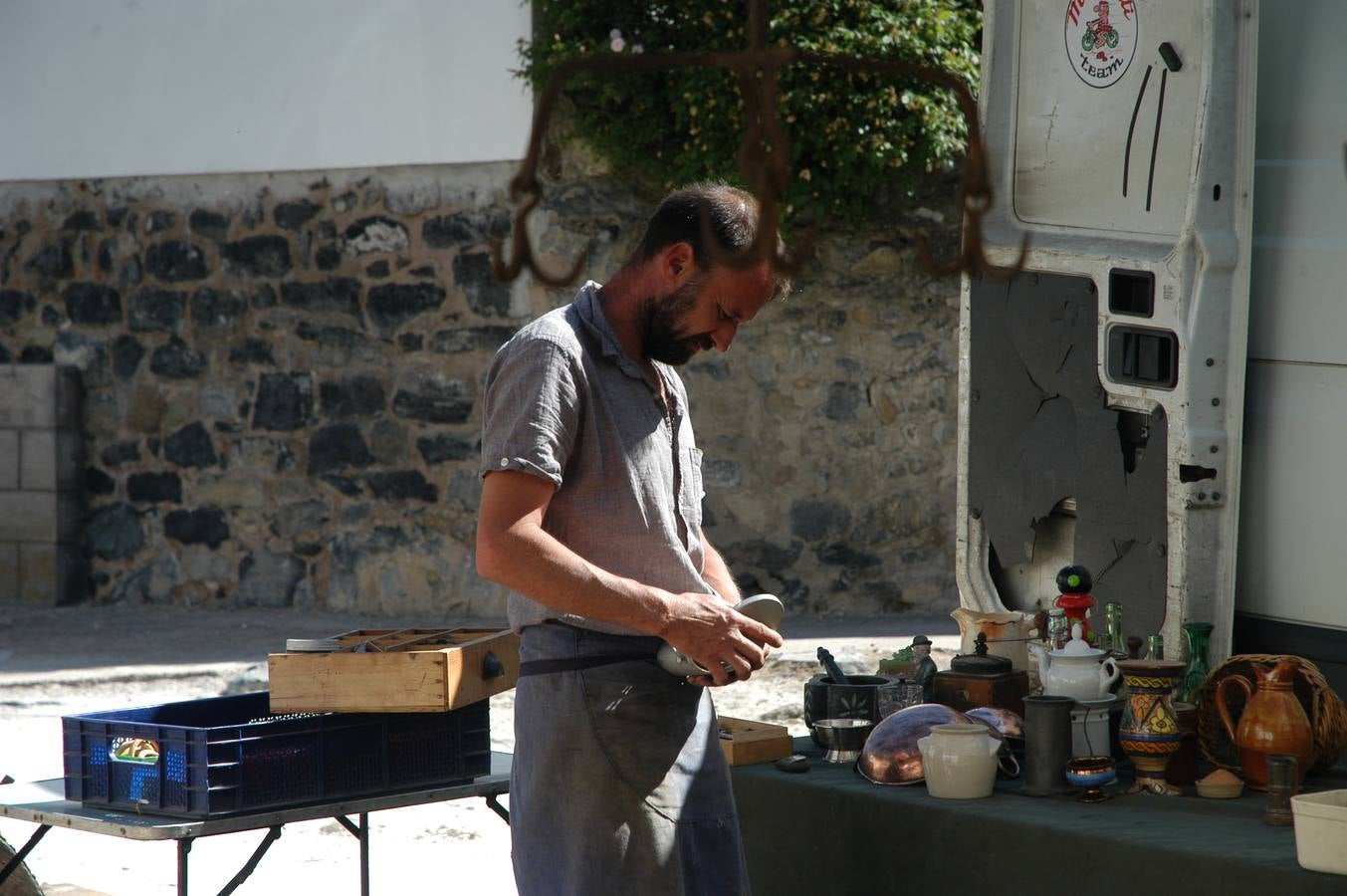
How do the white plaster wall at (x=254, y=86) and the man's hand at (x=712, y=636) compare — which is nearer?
the man's hand at (x=712, y=636)

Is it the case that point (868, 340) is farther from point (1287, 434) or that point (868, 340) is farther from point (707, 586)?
point (707, 586)

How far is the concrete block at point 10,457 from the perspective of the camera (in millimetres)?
8344

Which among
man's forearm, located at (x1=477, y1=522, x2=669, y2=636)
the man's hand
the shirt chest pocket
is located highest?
the shirt chest pocket

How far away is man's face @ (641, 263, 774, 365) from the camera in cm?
248

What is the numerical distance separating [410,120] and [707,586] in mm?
5577

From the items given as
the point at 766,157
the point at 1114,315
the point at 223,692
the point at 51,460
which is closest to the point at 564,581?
the point at 766,157

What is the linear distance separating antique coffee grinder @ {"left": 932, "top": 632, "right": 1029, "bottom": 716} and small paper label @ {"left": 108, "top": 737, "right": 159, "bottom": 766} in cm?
157

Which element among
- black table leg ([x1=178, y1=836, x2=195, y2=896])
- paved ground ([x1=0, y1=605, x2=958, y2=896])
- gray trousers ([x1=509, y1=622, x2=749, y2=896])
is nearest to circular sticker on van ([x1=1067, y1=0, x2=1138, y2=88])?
gray trousers ([x1=509, y1=622, x2=749, y2=896])

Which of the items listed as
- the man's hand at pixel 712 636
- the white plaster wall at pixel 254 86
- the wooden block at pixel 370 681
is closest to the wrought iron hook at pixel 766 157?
the man's hand at pixel 712 636

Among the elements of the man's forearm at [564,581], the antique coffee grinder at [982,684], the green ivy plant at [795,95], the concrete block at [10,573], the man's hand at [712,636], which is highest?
the green ivy plant at [795,95]

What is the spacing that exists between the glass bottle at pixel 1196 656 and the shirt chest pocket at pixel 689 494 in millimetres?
1104

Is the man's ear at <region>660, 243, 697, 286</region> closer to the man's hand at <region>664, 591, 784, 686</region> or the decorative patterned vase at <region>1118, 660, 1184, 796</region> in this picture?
the man's hand at <region>664, 591, 784, 686</region>

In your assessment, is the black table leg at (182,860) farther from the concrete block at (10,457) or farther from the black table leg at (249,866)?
the concrete block at (10,457)

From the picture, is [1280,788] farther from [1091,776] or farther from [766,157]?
[766,157]
